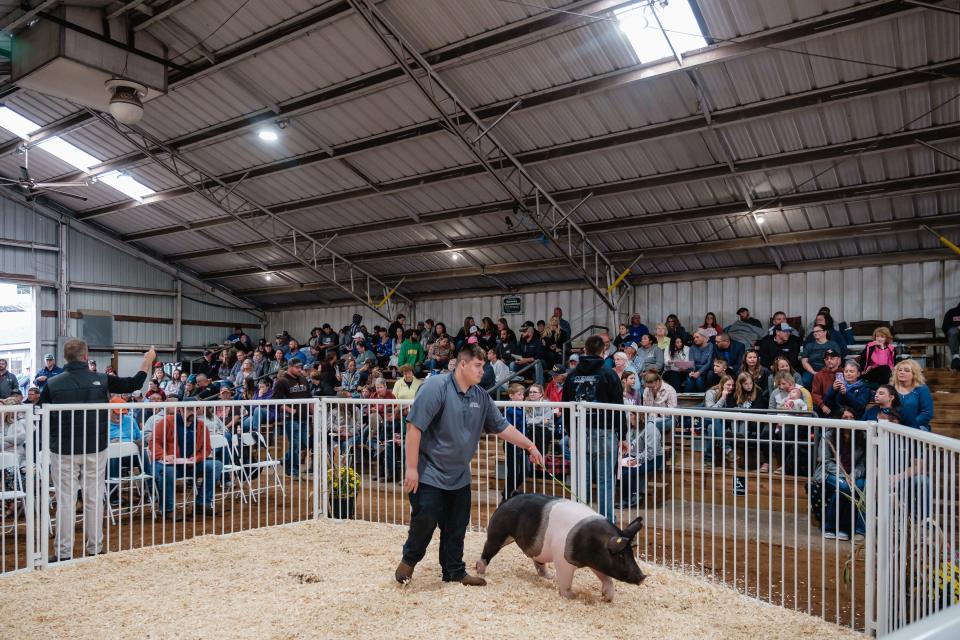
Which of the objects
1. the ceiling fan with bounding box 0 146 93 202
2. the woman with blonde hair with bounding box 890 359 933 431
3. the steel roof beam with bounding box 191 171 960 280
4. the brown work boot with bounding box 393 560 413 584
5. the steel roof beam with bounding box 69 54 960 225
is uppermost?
the ceiling fan with bounding box 0 146 93 202

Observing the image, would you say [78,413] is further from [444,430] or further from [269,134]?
[269,134]

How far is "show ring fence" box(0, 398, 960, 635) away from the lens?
3502 mm

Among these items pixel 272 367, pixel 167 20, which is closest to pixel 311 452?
pixel 167 20

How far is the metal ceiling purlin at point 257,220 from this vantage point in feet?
46.8

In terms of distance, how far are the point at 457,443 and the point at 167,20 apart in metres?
9.77

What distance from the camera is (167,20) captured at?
10742 millimetres

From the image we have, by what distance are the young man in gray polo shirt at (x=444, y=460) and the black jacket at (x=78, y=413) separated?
3153 mm

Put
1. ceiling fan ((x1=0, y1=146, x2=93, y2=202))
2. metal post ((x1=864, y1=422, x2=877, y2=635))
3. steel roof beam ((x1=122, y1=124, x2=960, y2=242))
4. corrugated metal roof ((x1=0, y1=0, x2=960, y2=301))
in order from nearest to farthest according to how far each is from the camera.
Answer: metal post ((x1=864, y1=422, x2=877, y2=635)), corrugated metal roof ((x1=0, y1=0, x2=960, y2=301)), steel roof beam ((x1=122, y1=124, x2=960, y2=242)), ceiling fan ((x1=0, y1=146, x2=93, y2=202))

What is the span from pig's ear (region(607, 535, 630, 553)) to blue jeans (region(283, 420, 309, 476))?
158 inches

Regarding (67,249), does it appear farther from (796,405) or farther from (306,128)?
(796,405)

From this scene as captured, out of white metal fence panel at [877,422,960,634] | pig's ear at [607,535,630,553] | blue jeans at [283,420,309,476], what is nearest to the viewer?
white metal fence panel at [877,422,960,634]

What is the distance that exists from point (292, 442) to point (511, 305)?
12.0 metres

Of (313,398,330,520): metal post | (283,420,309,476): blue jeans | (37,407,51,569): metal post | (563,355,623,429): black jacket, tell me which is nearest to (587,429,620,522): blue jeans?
(563,355,623,429): black jacket

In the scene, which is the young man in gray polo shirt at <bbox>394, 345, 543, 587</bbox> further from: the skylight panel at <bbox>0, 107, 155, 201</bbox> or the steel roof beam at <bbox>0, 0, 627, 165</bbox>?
the skylight panel at <bbox>0, 107, 155, 201</bbox>
